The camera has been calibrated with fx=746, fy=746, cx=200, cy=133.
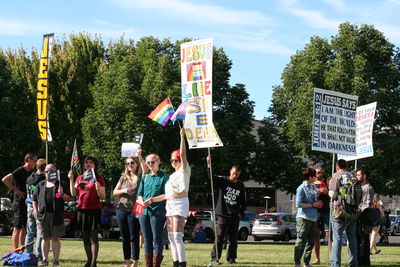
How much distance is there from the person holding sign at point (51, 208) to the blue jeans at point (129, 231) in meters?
1.53

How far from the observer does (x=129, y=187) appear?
12.5 m

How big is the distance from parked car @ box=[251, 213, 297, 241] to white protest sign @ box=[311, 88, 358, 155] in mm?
23456

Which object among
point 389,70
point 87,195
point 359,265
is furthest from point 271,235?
point 87,195

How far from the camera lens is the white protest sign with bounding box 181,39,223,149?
1439 centimetres

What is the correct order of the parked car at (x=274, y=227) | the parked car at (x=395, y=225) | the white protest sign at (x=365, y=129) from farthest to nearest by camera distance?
1. the parked car at (x=395, y=225)
2. the parked car at (x=274, y=227)
3. the white protest sign at (x=365, y=129)

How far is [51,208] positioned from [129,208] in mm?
1999

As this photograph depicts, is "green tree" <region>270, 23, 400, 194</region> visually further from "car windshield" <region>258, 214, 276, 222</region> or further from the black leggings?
the black leggings

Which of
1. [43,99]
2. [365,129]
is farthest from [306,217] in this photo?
[43,99]

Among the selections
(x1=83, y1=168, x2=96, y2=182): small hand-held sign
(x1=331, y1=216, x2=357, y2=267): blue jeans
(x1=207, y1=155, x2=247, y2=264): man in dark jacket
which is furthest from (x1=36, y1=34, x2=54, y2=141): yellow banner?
(x1=331, y1=216, x2=357, y2=267): blue jeans

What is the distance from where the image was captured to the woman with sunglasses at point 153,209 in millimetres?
11445

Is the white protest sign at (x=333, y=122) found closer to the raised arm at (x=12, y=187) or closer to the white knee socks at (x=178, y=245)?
the white knee socks at (x=178, y=245)

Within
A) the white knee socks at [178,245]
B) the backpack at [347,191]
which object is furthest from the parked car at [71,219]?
the white knee socks at [178,245]

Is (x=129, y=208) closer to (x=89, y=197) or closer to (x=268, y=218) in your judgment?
(x=89, y=197)

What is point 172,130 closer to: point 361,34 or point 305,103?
point 305,103
